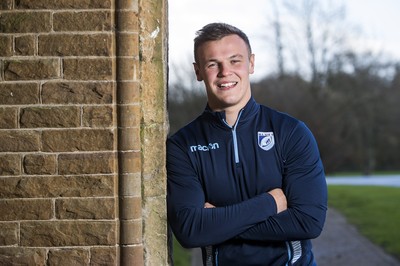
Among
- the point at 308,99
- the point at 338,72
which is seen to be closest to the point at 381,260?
the point at 308,99

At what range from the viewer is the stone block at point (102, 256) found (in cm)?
308

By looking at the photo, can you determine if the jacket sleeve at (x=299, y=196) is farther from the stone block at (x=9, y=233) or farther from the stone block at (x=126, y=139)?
the stone block at (x=9, y=233)

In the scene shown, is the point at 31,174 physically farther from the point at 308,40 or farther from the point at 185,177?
the point at 308,40

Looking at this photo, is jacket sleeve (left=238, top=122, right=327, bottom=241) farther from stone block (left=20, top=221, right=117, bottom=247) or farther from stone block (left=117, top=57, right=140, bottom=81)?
stone block (left=117, top=57, right=140, bottom=81)

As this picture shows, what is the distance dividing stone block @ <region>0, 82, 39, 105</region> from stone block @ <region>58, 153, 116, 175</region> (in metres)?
0.32

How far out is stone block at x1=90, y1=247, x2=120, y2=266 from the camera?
10.1 feet

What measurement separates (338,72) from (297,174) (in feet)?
117

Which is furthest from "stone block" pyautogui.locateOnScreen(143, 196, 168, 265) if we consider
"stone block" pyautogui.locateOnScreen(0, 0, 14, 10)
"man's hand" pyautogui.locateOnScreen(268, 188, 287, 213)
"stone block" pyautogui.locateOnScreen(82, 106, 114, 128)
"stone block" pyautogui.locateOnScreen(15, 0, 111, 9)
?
"stone block" pyautogui.locateOnScreen(0, 0, 14, 10)

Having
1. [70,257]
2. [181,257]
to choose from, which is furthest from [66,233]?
[181,257]

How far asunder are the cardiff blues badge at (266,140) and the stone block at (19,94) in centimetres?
112

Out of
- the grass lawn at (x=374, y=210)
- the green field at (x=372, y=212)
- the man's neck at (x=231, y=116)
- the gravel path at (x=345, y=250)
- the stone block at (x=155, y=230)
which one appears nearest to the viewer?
the stone block at (x=155, y=230)

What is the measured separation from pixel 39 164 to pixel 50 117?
23cm

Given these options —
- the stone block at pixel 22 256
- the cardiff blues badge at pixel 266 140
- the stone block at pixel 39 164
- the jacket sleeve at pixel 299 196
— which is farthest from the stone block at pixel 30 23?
the jacket sleeve at pixel 299 196

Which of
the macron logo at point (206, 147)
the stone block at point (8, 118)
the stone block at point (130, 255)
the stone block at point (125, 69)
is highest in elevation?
the stone block at point (125, 69)
